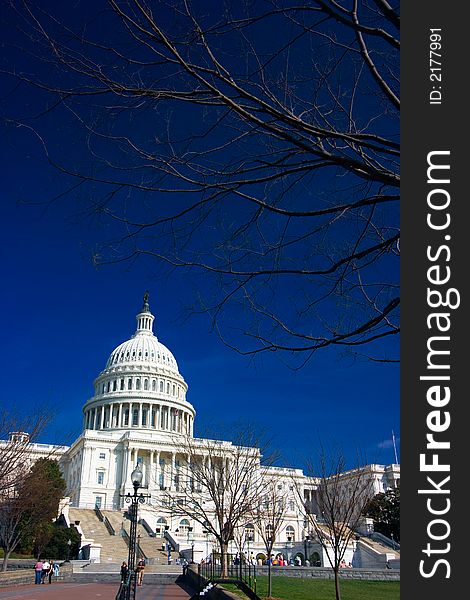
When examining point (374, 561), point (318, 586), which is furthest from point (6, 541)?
point (374, 561)

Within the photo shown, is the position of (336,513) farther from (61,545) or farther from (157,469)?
(157,469)

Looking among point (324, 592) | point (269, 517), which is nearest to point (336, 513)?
point (324, 592)

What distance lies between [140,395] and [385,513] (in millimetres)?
45746

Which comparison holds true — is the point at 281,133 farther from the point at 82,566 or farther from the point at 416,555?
the point at 82,566

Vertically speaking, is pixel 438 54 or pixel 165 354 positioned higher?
pixel 165 354

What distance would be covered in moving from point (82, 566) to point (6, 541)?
8430 millimetres

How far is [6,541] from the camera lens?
3900cm

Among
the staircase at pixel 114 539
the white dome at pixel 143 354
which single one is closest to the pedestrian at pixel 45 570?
the staircase at pixel 114 539

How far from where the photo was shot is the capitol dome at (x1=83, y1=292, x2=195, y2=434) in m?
102

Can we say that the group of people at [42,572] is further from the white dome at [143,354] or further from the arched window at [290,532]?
the white dome at [143,354]

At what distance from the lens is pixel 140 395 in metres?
102

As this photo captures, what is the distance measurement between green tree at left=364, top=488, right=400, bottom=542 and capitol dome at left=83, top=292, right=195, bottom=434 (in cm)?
3931

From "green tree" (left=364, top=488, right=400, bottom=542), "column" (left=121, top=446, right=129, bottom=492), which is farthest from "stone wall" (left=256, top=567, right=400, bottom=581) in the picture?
"column" (left=121, top=446, right=129, bottom=492)

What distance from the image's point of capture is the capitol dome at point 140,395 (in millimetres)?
102312
